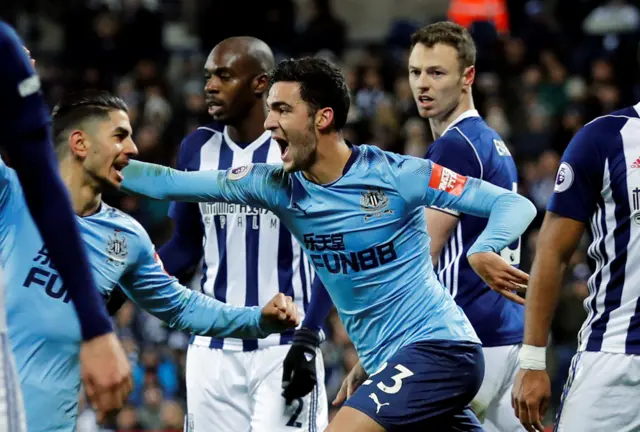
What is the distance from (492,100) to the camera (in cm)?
1459

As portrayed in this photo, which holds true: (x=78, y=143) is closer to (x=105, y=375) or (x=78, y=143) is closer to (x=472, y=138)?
(x=105, y=375)

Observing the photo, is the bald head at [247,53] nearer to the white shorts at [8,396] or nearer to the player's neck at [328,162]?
the player's neck at [328,162]

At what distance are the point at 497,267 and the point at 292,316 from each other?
2.82ft

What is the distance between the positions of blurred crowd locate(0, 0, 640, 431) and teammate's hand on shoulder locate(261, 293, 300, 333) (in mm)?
6819

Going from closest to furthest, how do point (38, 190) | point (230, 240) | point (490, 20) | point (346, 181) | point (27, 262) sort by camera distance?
point (38, 190) → point (27, 262) → point (346, 181) → point (230, 240) → point (490, 20)

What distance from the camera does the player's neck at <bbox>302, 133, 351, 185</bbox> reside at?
5.13 m

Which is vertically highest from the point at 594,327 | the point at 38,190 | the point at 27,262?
the point at 38,190

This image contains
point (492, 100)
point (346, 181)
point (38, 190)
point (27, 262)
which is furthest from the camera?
point (492, 100)

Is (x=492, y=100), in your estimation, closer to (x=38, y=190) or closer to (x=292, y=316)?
(x=292, y=316)

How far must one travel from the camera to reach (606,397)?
171 inches

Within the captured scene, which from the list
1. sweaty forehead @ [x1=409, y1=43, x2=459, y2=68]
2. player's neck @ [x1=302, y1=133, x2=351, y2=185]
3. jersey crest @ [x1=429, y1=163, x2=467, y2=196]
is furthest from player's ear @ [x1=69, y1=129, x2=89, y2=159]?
sweaty forehead @ [x1=409, y1=43, x2=459, y2=68]

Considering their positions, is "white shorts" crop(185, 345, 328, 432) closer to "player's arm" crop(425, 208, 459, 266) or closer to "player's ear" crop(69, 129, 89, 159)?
"player's arm" crop(425, 208, 459, 266)

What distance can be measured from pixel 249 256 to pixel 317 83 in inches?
48.0

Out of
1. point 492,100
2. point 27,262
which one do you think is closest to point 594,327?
point 27,262
